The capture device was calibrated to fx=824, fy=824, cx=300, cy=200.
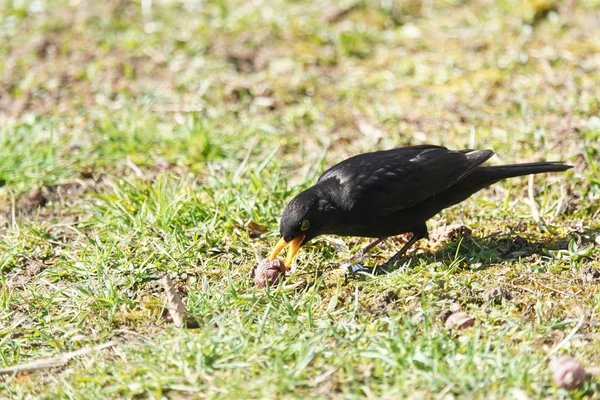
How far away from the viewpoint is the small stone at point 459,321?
13.8 ft

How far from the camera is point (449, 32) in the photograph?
8883mm

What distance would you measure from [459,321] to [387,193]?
1.23 meters

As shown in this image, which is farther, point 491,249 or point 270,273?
point 491,249

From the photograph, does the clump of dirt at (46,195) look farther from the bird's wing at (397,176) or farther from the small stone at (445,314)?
the small stone at (445,314)

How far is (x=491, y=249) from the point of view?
5230 mm

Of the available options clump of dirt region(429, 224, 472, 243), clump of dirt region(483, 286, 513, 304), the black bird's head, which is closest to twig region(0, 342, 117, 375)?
the black bird's head

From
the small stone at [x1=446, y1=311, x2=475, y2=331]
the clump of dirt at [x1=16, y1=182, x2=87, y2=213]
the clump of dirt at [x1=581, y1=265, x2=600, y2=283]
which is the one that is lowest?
the clump of dirt at [x1=16, y1=182, x2=87, y2=213]

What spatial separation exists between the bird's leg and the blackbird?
6 centimetres

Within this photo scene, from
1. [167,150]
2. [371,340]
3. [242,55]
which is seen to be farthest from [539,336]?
[242,55]

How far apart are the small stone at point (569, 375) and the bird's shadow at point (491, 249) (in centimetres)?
131

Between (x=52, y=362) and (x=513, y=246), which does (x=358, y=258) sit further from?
(x=52, y=362)

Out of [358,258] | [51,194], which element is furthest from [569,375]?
[51,194]

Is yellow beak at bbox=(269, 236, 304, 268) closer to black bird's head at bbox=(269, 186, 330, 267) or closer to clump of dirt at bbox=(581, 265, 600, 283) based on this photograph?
black bird's head at bbox=(269, 186, 330, 267)

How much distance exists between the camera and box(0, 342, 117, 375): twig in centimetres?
413
